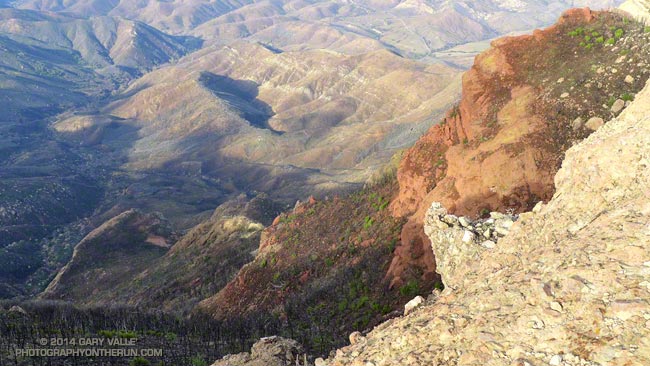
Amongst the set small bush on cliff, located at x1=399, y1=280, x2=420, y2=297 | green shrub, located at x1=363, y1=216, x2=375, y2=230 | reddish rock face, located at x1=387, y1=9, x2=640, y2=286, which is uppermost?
reddish rock face, located at x1=387, y1=9, x2=640, y2=286

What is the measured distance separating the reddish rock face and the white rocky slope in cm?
1115

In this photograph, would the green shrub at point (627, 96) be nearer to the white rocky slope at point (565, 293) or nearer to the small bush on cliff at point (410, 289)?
the white rocky slope at point (565, 293)

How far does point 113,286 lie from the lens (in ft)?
243

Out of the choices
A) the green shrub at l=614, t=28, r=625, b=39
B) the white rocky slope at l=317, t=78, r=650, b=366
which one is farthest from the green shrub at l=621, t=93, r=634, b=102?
the white rocky slope at l=317, t=78, r=650, b=366

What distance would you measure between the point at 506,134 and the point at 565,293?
19.1 meters

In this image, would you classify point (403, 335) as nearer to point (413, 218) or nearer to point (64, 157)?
point (413, 218)

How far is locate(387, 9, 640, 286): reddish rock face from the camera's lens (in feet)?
76.6

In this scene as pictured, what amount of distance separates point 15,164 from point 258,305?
182m

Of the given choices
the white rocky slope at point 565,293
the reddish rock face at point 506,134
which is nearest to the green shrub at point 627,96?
the reddish rock face at point 506,134

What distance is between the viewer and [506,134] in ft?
83.4

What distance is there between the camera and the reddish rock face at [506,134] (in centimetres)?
2336

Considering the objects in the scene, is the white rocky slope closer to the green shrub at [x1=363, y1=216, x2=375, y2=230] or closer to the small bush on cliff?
the small bush on cliff

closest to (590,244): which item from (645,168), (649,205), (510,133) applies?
(649,205)

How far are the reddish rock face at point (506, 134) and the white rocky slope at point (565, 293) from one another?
11.2 metres
